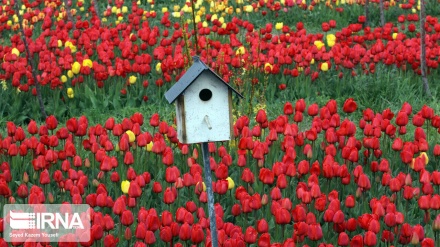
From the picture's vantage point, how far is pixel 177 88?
142 inches

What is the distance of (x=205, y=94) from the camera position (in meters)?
3.70

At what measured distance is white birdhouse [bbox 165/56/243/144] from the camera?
3.63 m

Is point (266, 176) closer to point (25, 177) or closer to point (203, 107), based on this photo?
point (203, 107)

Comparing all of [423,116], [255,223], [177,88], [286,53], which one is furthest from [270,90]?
[177,88]

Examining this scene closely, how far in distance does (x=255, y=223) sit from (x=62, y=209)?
3.69 feet

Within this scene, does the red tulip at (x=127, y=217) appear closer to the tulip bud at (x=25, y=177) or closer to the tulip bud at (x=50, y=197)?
the tulip bud at (x=50, y=197)

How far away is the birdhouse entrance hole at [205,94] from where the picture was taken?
369 cm

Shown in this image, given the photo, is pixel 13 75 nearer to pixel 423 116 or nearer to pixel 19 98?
pixel 19 98

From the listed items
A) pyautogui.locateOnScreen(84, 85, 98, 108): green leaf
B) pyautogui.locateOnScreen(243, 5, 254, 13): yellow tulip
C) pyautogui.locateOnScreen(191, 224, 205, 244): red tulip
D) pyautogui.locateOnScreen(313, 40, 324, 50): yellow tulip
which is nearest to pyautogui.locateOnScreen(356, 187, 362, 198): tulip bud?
pyautogui.locateOnScreen(191, 224, 205, 244): red tulip

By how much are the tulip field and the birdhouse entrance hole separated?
0.69 m

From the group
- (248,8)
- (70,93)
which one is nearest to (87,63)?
(70,93)

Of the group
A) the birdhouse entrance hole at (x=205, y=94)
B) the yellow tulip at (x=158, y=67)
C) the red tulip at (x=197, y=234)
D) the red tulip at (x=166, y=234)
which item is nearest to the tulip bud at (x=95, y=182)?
the red tulip at (x=166, y=234)

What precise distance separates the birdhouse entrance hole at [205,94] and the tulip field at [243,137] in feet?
2.25

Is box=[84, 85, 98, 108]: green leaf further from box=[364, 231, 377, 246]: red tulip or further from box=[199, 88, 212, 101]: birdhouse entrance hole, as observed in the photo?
box=[364, 231, 377, 246]: red tulip
